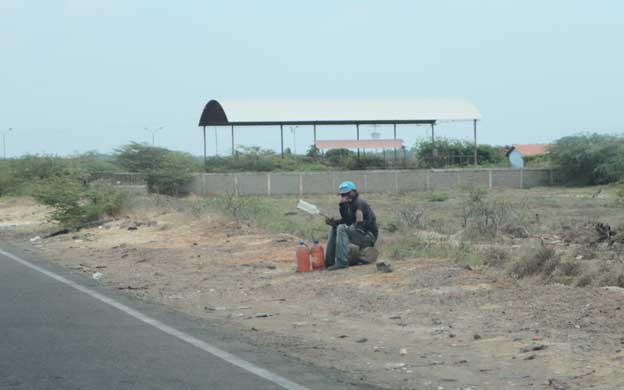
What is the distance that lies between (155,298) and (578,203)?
30.4m

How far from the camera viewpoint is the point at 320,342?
10492 mm

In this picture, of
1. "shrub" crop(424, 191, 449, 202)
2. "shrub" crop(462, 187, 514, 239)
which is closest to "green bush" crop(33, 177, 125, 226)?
"shrub" crop(462, 187, 514, 239)

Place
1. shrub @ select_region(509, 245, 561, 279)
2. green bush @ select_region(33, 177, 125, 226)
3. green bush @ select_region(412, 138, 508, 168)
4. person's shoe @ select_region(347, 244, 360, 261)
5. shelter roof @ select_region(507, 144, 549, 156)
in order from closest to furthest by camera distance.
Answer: shrub @ select_region(509, 245, 561, 279) < person's shoe @ select_region(347, 244, 360, 261) < green bush @ select_region(33, 177, 125, 226) < green bush @ select_region(412, 138, 508, 168) < shelter roof @ select_region(507, 144, 549, 156)

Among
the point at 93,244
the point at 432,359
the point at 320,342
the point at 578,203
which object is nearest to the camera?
the point at 432,359

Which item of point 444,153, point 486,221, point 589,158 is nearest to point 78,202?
point 486,221

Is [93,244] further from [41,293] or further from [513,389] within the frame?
[513,389]

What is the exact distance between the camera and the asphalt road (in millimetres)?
8070

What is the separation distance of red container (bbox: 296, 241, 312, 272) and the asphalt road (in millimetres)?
3561

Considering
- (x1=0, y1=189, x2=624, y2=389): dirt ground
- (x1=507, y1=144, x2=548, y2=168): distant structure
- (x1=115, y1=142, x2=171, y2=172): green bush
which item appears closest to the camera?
(x1=0, y1=189, x2=624, y2=389): dirt ground

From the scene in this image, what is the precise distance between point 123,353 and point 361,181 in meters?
50.1

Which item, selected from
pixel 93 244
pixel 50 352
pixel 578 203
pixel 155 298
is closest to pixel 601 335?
pixel 50 352

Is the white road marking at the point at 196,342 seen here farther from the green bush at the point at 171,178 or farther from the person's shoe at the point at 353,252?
the green bush at the point at 171,178

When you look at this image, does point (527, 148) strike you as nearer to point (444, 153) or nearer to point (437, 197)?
point (444, 153)

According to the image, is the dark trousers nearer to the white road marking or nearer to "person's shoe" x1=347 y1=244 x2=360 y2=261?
"person's shoe" x1=347 y1=244 x2=360 y2=261
